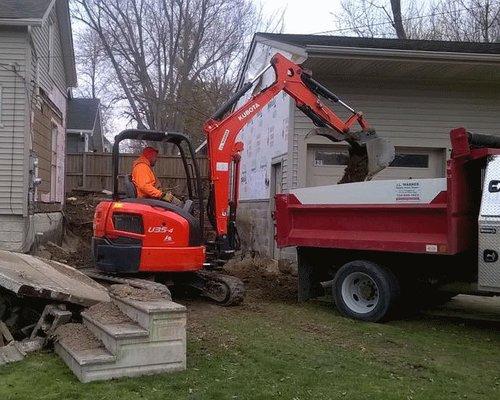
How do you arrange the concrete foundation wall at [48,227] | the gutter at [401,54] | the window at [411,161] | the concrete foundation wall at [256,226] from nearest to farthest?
1. the gutter at [401,54]
2. the window at [411,161]
3. the concrete foundation wall at [48,227]
4. the concrete foundation wall at [256,226]

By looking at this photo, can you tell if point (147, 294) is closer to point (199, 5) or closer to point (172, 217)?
point (172, 217)

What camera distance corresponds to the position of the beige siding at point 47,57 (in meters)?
14.7

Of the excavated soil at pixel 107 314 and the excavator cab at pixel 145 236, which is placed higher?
the excavator cab at pixel 145 236

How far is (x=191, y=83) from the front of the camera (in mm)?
35156

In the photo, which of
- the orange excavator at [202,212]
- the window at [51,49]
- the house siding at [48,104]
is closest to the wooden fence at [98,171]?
the house siding at [48,104]

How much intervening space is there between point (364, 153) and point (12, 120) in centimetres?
769

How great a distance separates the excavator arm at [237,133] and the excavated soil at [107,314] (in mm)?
3209

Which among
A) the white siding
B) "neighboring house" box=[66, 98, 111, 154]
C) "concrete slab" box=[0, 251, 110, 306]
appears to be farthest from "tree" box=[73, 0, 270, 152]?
"concrete slab" box=[0, 251, 110, 306]

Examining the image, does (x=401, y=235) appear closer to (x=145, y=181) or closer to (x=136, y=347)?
(x=145, y=181)

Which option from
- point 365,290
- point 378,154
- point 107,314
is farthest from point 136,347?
point 378,154

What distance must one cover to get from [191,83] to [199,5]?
13.9ft

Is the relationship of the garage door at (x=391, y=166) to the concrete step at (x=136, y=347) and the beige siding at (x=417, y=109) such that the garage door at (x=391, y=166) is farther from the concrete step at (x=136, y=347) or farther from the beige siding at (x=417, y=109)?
the concrete step at (x=136, y=347)

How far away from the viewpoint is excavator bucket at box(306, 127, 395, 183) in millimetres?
9680

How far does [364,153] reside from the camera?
10.0 metres
